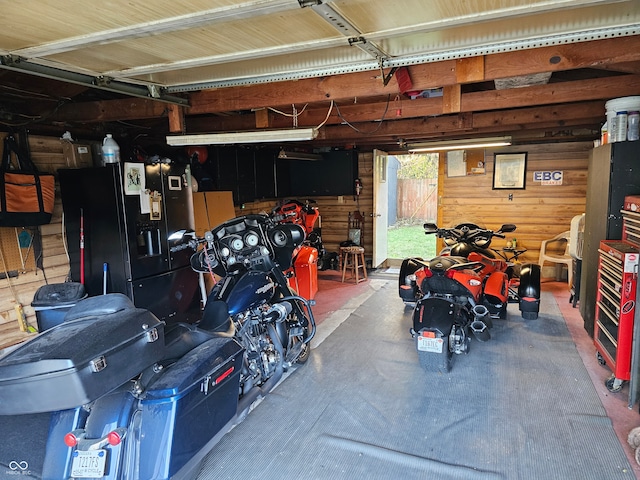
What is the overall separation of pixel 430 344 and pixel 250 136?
2.19 m

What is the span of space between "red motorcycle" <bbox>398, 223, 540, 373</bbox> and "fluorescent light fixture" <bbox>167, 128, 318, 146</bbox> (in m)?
1.49

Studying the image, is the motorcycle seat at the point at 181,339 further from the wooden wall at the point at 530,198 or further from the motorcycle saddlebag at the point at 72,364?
the wooden wall at the point at 530,198

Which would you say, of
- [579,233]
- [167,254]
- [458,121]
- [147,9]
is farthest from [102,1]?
[579,233]

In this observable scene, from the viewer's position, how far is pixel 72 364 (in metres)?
1.27

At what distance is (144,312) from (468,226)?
3956mm

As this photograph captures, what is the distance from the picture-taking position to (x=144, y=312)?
164 centimetres

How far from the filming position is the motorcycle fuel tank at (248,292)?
2.55 meters

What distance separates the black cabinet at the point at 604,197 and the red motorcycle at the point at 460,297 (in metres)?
0.56

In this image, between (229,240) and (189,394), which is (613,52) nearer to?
(229,240)

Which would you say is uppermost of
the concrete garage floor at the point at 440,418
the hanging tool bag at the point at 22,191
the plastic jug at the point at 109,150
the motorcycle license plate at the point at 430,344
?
the plastic jug at the point at 109,150

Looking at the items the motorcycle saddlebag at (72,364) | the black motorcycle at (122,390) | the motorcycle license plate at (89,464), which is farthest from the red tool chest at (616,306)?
the motorcycle license plate at (89,464)

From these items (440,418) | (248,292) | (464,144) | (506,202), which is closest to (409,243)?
(506,202)

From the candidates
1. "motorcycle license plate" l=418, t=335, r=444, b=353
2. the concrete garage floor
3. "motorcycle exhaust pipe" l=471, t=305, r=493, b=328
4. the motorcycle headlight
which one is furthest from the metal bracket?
"motorcycle exhaust pipe" l=471, t=305, r=493, b=328

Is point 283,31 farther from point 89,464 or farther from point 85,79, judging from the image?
point 89,464
